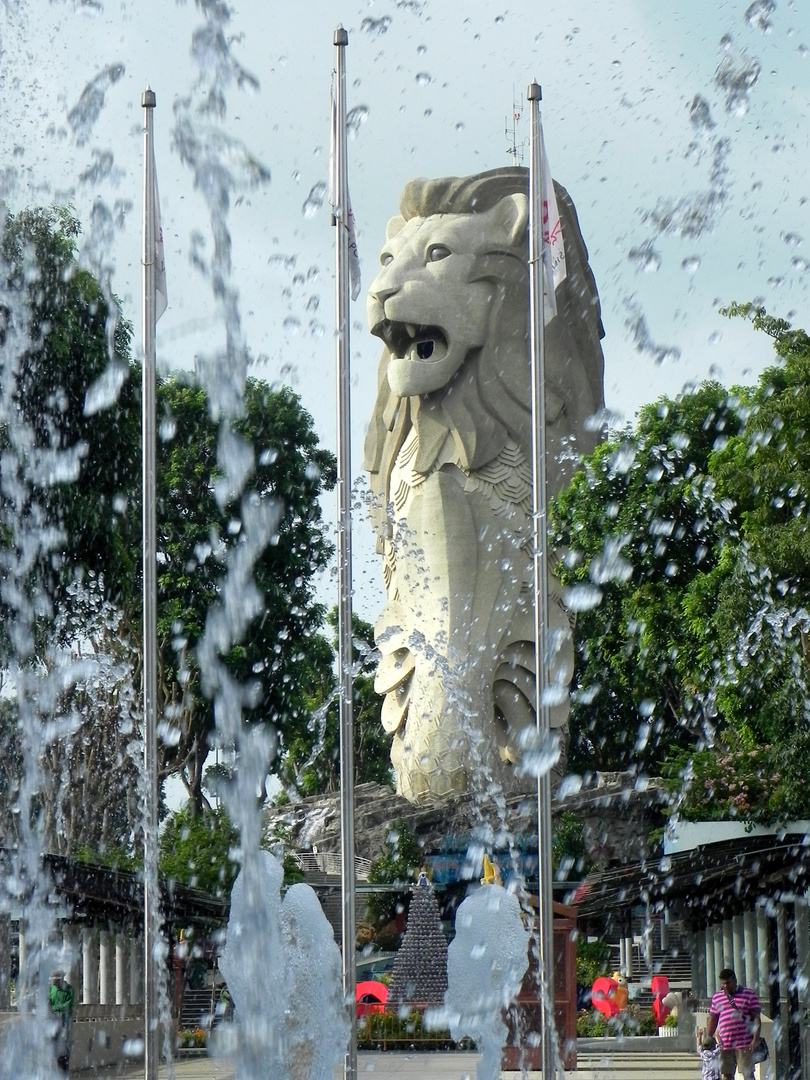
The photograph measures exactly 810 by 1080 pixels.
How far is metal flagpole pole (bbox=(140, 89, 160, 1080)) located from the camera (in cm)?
1180

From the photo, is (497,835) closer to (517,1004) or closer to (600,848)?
(600,848)

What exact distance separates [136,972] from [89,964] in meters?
1.68

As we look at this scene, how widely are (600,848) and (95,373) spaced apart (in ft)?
57.6

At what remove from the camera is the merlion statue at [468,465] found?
31.9m

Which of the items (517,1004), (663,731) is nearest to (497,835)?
(663,731)

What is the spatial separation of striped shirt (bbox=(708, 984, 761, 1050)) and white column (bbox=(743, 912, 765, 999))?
3963mm

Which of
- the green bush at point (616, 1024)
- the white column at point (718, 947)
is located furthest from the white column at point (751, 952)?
the green bush at point (616, 1024)

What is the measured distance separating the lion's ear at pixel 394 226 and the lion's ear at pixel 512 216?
197 cm

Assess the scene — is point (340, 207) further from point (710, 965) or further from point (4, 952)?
point (710, 965)

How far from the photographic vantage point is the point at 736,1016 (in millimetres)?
11219

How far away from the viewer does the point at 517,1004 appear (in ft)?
51.0

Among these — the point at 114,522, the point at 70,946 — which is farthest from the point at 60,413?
the point at 70,946

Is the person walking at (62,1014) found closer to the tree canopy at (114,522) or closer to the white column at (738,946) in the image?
the tree canopy at (114,522)

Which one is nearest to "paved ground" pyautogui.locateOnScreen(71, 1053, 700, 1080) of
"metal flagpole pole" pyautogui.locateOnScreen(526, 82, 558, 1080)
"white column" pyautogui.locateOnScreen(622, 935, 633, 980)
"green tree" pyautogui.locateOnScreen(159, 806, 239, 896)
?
"metal flagpole pole" pyautogui.locateOnScreen(526, 82, 558, 1080)
